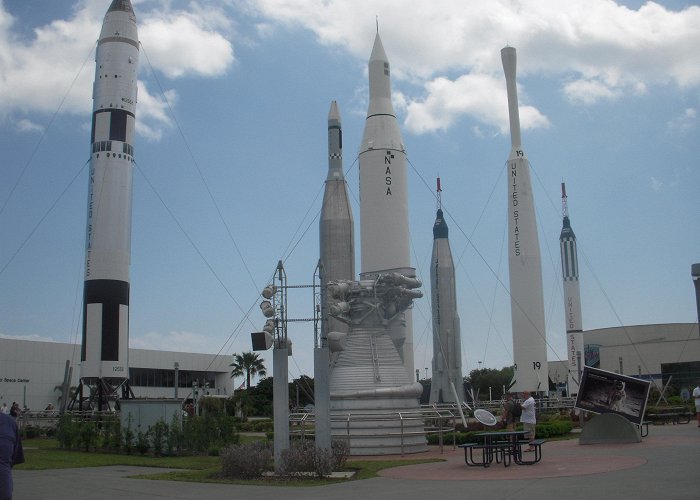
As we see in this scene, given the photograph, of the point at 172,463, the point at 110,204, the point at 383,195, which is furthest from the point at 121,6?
the point at 172,463

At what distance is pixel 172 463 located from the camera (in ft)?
56.8

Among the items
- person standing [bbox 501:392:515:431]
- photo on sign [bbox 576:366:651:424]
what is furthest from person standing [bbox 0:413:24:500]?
person standing [bbox 501:392:515:431]

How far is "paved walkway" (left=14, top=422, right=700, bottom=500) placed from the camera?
32.5 feet

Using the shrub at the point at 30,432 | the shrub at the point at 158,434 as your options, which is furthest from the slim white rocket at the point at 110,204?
the shrub at the point at 158,434

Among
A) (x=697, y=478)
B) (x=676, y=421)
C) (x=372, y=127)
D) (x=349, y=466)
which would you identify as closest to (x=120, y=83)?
(x=372, y=127)

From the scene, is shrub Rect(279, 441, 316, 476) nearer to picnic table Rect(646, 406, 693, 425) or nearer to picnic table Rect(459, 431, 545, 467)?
picnic table Rect(459, 431, 545, 467)

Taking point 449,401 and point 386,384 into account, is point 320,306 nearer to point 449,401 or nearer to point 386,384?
point 386,384

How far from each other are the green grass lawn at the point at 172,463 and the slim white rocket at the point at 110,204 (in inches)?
354

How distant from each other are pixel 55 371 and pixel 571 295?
121 ft

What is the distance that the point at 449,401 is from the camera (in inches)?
1467

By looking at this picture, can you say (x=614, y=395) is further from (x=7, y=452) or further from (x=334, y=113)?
(x=334, y=113)

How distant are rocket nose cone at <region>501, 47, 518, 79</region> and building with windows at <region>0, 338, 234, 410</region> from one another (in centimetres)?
2682

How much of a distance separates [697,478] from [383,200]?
22.9 meters

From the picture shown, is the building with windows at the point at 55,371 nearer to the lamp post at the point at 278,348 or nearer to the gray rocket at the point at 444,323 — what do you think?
the gray rocket at the point at 444,323
